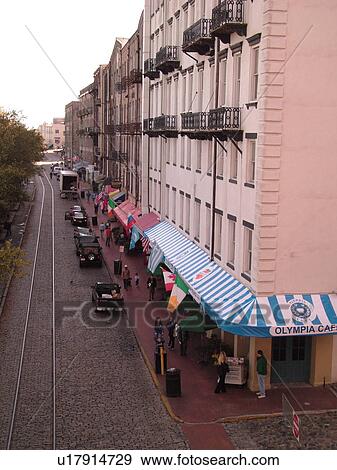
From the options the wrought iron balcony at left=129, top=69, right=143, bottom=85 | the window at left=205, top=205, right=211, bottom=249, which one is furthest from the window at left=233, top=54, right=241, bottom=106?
the wrought iron balcony at left=129, top=69, right=143, bottom=85

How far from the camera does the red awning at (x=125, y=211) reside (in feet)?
157

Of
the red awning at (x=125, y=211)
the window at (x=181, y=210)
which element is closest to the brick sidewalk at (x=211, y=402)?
the window at (x=181, y=210)

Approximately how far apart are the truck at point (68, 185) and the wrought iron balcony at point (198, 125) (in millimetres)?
59476

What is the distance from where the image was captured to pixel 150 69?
136 feet

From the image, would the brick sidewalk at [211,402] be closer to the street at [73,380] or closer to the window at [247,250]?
the street at [73,380]

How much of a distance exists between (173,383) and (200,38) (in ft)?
44.5

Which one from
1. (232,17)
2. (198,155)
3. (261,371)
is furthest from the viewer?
(198,155)

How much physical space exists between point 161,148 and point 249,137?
61.5 feet

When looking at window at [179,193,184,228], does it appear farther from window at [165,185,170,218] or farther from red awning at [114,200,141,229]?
red awning at [114,200,141,229]

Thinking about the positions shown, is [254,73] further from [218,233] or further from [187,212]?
[187,212]

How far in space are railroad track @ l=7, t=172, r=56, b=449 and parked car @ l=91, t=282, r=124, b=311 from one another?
228 cm

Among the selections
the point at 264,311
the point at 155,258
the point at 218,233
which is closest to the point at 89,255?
the point at 155,258

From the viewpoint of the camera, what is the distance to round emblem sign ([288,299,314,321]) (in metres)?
20.7

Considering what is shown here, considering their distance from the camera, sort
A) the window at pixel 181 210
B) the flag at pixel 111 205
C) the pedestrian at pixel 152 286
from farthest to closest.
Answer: the flag at pixel 111 205, the window at pixel 181 210, the pedestrian at pixel 152 286
